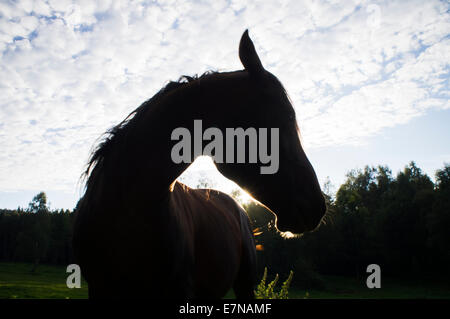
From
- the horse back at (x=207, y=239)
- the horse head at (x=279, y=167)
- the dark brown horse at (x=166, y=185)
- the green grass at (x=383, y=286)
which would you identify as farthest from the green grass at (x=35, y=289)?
the green grass at (x=383, y=286)

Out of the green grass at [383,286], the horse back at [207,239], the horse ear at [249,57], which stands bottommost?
the green grass at [383,286]

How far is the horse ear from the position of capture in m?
2.15

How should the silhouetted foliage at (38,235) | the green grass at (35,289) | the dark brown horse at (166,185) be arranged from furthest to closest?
the silhouetted foliage at (38,235) → the green grass at (35,289) → the dark brown horse at (166,185)

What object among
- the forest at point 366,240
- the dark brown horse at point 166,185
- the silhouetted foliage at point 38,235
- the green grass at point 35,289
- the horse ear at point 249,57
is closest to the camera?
the dark brown horse at point 166,185

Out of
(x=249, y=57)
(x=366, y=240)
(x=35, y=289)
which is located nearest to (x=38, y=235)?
(x=35, y=289)

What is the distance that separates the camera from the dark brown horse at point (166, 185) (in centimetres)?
201

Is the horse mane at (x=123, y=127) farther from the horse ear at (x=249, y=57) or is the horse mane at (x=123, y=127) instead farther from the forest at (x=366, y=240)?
the forest at (x=366, y=240)

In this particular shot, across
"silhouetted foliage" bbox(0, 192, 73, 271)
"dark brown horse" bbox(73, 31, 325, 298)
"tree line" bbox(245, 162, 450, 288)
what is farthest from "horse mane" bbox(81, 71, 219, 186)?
"tree line" bbox(245, 162, 450, 288)

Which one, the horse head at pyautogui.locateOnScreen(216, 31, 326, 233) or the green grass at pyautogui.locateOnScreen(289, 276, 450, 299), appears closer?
the horse head at pyautogui.locateOnScreen(216, 31, 326, 233)

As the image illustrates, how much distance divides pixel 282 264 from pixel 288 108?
41718 millimetres

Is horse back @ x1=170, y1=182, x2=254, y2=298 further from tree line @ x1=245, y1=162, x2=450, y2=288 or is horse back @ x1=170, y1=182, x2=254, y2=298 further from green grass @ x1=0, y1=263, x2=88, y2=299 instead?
tree line @ x1=245, y1=162, x2=450, y2=288

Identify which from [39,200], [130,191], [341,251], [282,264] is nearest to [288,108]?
[130,191]
